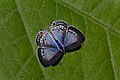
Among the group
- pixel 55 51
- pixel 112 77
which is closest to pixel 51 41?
pixel 55 51

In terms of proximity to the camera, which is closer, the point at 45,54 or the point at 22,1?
the point at 22,1

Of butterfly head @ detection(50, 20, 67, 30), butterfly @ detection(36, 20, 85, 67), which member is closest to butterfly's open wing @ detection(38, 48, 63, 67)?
butterfly @ detection(36, 20, 85, 67)

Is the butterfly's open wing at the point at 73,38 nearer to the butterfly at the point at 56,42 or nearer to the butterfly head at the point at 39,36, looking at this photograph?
the butterfly at the point at 56,42

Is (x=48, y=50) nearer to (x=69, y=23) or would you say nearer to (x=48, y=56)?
(x=48, y=56)

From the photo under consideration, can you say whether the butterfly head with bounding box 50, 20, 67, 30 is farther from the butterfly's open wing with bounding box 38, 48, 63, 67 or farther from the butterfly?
the butterfly's open wing with bounding box 38, 48, 63, 67

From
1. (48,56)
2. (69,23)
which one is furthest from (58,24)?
(48,56)

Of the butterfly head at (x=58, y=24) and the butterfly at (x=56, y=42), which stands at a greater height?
the butterfly head at (x=58, y=24)

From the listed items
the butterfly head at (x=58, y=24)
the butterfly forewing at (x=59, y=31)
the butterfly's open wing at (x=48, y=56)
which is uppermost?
the butterfly head at (x=58, y=24)

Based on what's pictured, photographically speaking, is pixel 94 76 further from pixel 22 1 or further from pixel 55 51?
pixel 22 1

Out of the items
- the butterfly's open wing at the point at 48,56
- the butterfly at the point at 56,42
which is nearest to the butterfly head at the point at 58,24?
the butterfly at the point at 56,42
